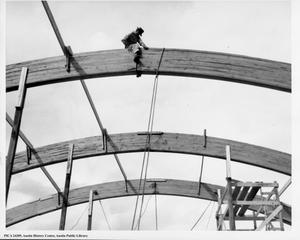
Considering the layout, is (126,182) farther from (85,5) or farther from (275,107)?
(85,5)

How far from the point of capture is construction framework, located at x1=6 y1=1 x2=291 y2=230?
880 cm

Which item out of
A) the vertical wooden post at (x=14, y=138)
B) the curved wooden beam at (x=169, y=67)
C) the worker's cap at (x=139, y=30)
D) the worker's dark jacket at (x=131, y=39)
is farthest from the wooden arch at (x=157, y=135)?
the vertical wooden post at (x=14, y=138)

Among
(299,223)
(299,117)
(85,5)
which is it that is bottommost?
(299,223)

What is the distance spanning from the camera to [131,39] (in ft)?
28.6

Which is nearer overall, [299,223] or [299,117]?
[299,223]

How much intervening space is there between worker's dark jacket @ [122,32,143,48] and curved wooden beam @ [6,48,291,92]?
455mm

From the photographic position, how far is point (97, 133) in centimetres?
1374

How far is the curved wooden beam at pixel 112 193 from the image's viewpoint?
16.4 metres

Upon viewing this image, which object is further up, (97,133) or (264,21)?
(97,133)

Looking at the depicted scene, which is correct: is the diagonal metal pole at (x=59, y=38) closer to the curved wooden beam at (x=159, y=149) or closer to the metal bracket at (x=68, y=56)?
the metal bracket at (x=68, y=56)

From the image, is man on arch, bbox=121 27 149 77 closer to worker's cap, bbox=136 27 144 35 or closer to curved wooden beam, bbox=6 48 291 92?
worker's cap, bbox=136 27 144 35

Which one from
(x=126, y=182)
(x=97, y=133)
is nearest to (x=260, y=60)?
(x=97, y=133)

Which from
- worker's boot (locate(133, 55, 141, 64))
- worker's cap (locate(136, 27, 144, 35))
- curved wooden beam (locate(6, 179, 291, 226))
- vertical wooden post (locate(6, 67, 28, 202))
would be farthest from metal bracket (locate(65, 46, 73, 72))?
curved wooden beam (locate(6, 179, 291, 226))

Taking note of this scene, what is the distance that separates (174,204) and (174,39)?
993cm
